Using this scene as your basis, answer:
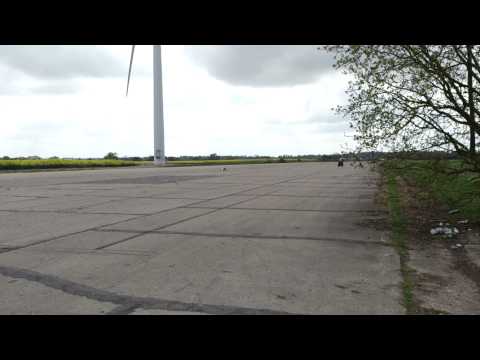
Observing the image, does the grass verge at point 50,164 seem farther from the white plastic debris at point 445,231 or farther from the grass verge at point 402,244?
the white plastic debris at point 445,231

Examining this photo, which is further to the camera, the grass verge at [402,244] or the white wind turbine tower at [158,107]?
the white wind turbine tower at [158,107]

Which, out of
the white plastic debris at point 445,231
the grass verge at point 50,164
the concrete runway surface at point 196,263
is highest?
the grass verge at point 50,164

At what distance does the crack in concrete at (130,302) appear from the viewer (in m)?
3.88

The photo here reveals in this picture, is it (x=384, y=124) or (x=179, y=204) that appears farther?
(x=179, y=204)

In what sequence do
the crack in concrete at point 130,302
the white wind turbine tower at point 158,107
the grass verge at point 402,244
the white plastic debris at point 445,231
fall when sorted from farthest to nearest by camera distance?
the white wind turbine tower at point 158,107, the white plastic debris at point 445,231, the grass verge at point 402,244, the crack in concrete at point 130,302

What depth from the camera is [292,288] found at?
4.62m

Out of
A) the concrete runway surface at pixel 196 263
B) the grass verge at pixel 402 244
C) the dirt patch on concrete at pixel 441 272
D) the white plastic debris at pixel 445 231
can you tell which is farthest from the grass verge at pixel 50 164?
the white plastic debris at pixel 445 231

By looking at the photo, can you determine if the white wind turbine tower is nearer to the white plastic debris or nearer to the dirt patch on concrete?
the dirt patch on concrete

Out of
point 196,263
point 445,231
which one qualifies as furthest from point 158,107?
point 196,263
